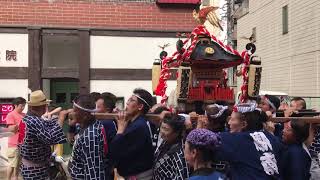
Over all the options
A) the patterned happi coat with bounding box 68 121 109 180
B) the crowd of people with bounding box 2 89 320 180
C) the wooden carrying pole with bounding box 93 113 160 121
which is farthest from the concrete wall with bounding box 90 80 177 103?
the patterned happi coat with bounding box 68 121 109 180

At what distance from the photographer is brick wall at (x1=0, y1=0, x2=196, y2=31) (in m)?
14.5

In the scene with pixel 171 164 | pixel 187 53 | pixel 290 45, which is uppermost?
pixel 290 45

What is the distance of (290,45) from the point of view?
58.2 feet

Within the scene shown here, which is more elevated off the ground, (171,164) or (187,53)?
(187,53)

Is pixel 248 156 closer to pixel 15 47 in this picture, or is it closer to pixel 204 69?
pixel 204 69

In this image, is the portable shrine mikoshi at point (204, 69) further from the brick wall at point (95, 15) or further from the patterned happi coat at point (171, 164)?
the brick wall at point (95, 15)

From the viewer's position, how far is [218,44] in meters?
8.13

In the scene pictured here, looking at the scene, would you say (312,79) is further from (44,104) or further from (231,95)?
(44,104)

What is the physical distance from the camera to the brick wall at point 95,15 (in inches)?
571

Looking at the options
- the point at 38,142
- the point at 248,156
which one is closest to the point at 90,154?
the point at 38,142

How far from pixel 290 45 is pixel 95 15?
722 cm

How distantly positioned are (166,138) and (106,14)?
433 inches

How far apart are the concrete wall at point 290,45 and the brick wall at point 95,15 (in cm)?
402

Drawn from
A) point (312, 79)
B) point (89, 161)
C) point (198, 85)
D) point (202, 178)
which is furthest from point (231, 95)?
point (312, 79)
